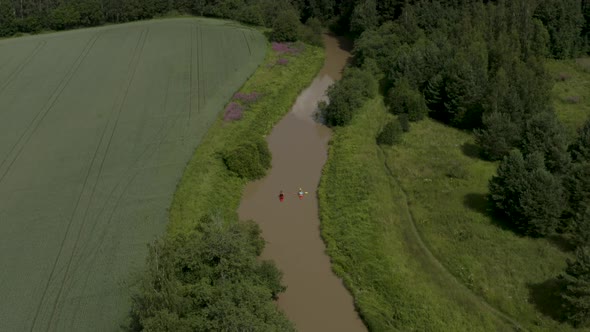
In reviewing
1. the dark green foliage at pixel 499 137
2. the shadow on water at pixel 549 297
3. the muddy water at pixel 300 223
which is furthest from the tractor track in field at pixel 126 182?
the dark green foliage at pixel 499 137

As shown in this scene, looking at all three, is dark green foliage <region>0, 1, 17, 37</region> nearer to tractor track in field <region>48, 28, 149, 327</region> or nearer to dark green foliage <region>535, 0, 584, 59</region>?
tractor track in field <region>48, 28, 149, 327</region>

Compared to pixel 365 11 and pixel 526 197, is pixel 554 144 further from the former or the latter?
pixel 365 11

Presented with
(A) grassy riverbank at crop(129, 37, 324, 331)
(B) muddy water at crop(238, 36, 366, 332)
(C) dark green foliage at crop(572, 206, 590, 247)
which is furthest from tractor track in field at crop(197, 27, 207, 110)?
(C) dark green foliage at crop(572, 206, 590, 247)

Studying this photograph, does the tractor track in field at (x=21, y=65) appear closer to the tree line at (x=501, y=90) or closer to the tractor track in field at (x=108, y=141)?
the tractor track in field at (x=108, y=141)

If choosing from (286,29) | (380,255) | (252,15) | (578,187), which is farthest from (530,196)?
(252,15)

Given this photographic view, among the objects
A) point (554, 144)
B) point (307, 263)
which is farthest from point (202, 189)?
point (554, 144)
